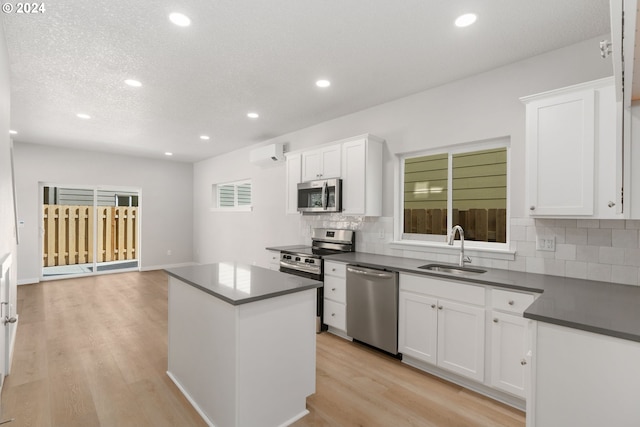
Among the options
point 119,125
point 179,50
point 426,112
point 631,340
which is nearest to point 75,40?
point 179,50

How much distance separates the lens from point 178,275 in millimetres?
2342

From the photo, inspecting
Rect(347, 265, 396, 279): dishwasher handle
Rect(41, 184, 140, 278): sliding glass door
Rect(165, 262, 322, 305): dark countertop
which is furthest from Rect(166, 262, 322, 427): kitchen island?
Rect(41, 184, 140, 278): sliding glass door

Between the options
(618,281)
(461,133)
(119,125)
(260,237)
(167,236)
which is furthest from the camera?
(167,236)

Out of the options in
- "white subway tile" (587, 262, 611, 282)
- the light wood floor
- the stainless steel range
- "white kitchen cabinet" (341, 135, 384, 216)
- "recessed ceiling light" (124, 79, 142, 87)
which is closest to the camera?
the light wood floor

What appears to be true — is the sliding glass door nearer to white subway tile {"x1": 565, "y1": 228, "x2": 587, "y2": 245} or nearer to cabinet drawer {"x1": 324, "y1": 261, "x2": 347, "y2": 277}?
cabinet drawer {"x1": 324, "y1": 261, "x2": 347, "y2": 277}

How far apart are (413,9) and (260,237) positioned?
4.52 m

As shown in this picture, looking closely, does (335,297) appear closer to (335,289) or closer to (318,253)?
(335,289)

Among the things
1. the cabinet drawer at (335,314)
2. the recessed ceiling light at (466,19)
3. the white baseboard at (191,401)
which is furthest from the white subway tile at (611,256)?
the white baseboard at (191,401)

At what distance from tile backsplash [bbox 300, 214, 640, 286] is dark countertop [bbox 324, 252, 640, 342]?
8 cm

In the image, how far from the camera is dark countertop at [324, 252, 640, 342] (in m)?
1.41

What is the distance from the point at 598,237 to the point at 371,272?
1789mm

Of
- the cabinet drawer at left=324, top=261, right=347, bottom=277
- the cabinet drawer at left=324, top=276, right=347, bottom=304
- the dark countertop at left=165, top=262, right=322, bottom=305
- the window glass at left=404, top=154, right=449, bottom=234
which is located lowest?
the cabinet drawer at left=324, top=276, right=347, bottom=304

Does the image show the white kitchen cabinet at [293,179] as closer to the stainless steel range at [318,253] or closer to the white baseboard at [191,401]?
the stainless steel range at [318,253]

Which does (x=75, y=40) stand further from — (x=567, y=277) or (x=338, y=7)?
(x=567, y=277)
